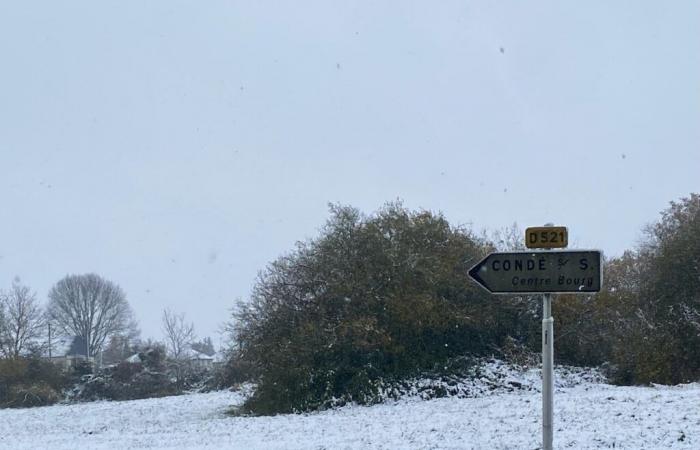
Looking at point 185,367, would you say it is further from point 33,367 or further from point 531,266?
point 531,266

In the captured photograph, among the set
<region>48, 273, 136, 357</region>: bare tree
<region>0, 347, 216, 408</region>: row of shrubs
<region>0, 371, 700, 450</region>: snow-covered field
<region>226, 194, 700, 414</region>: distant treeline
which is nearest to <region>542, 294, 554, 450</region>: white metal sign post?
<region>0, 371, 700, 450</region>: snow-covered field

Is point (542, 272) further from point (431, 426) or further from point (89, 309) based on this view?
point (89, 309)

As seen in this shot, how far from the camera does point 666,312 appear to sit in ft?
79.6

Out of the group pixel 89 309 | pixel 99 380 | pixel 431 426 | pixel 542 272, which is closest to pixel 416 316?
pixel 431 426

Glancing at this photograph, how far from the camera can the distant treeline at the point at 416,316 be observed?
24.2m

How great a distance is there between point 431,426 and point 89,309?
77.2 metres

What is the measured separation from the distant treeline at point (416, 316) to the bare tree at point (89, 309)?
62.5m

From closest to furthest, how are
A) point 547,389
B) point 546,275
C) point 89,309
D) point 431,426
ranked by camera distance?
point 547,389 → point 546,275 → point 431,426 → point 89,309

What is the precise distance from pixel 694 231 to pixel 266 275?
13459mm

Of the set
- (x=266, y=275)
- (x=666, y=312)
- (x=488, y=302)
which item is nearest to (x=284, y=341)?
(x=266, y=275)

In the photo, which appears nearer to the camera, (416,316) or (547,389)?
(547,389)

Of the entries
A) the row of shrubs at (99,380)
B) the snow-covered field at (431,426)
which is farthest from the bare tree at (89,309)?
the snow-covered field at (431,426)

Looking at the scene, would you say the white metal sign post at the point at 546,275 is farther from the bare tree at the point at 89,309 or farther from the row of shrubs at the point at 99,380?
the bare tree at the point at 89,309

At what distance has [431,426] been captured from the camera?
15914 millimetres
